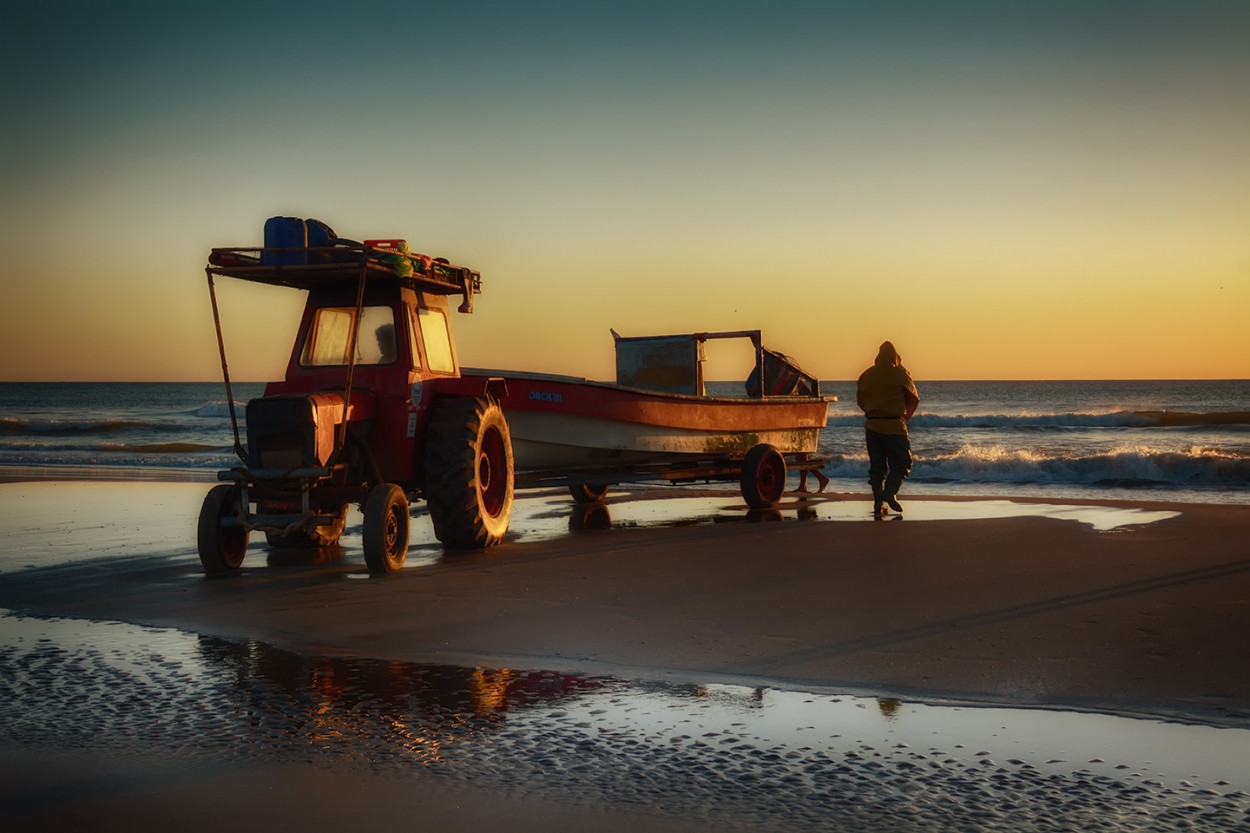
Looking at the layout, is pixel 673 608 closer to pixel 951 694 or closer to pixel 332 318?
pixel 951 694

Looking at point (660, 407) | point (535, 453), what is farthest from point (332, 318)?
point (660, 407)

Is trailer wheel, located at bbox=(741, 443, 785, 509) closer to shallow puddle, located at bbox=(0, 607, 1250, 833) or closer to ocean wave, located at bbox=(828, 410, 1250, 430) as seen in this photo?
shallow puddle, located at bbox=(0, 607, 1250, 833)

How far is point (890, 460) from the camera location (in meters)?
13.0

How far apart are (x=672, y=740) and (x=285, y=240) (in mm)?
5963

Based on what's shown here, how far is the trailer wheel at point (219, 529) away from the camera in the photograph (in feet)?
28.7

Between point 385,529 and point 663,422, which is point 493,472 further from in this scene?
point 663,422

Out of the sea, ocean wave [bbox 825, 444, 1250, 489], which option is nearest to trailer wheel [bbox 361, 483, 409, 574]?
the sea

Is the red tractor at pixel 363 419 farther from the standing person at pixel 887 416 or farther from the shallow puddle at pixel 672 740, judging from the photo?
the standing person at pixel 887 416

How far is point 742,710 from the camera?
478 centimetres

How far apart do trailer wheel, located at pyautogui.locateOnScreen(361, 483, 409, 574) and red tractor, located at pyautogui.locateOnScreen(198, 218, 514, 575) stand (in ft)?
0.03

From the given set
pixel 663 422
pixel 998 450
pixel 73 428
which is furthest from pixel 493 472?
pixel 73 428

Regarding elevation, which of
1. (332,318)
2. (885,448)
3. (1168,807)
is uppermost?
(332,318)

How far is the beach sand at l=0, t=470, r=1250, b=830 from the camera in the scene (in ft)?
12.7

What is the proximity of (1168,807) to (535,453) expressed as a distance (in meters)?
8.87
